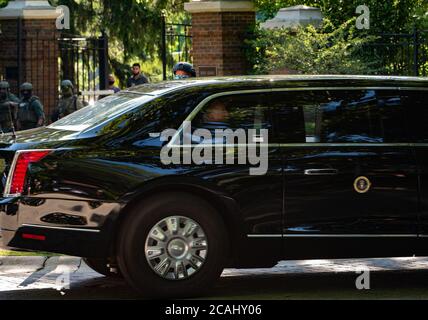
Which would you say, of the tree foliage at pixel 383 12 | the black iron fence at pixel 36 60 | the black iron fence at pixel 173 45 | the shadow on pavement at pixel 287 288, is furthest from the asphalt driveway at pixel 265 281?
the black iron fence at pixel 36 60

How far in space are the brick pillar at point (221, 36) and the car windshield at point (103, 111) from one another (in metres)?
11.2

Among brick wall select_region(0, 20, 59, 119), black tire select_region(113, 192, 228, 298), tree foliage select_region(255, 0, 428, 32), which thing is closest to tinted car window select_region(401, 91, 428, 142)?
black tire select_region(113, 192, 228, 298)

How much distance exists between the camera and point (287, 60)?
1938 cm

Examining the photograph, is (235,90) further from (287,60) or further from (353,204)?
(287,60)

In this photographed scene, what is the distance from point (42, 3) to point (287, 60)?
5781 mm

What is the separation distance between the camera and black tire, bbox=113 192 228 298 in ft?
28.7

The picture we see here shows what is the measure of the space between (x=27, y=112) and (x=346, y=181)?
1058 cm

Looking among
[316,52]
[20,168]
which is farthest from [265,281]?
[316,52]

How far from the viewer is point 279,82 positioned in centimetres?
928

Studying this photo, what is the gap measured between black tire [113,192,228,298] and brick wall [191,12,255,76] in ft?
40.4

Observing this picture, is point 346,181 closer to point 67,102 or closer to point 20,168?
point 20,168

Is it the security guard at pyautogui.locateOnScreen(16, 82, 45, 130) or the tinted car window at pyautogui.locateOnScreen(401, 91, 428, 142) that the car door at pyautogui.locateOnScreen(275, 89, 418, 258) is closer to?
the tinted car window at pyautogui.locateOnScreen(401, 91, 428, 142)

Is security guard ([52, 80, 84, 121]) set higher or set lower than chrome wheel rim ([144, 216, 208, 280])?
higher

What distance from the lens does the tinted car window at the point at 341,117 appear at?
30.1 ft
